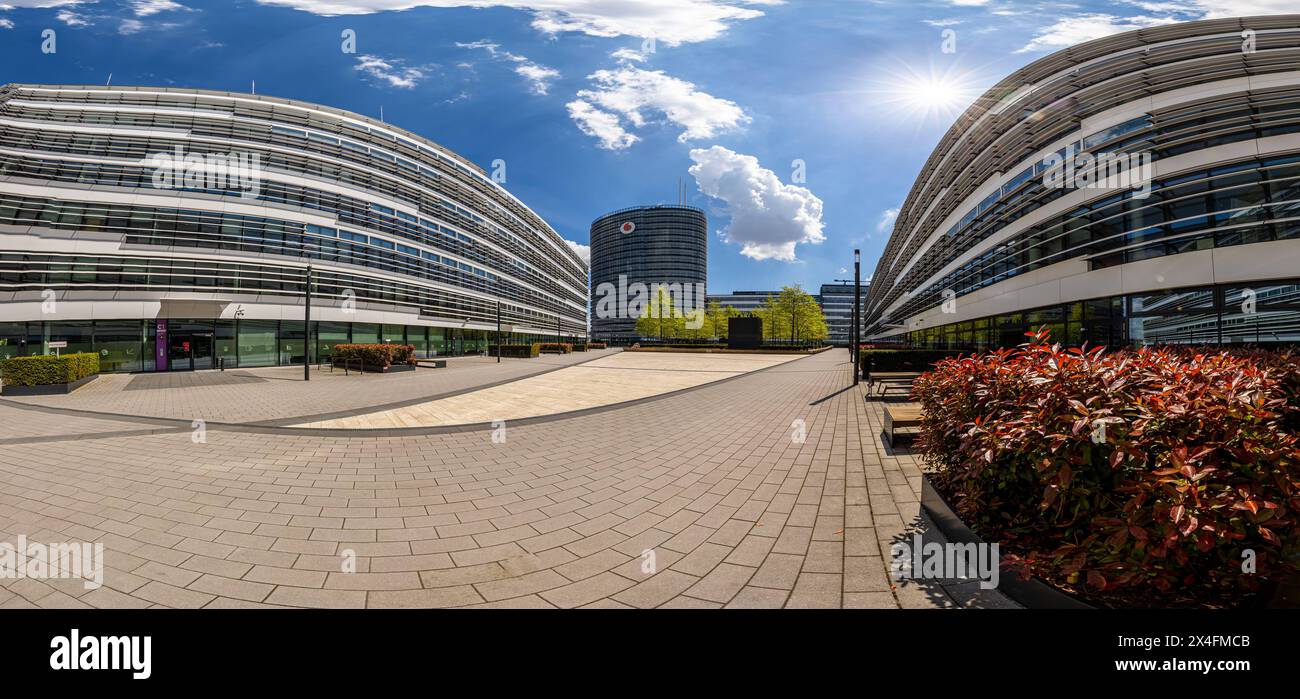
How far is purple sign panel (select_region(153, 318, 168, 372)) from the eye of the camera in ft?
83.7

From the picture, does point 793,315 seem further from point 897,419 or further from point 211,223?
point 211,223

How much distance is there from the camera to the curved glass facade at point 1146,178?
50.3ft

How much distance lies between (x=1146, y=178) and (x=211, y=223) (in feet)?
160

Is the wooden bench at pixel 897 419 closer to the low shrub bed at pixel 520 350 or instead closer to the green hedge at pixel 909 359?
the green hedge at pixel 909 359

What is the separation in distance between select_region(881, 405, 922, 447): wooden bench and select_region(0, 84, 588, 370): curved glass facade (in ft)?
120

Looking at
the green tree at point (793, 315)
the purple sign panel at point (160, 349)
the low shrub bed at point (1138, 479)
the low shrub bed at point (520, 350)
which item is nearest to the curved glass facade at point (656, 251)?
the green tree at point (793, 315)

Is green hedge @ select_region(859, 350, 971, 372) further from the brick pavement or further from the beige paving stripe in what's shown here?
the brick pavement

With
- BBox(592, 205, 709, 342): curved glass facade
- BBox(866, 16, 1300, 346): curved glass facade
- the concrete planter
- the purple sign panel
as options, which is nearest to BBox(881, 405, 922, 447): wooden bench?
BBox(866, 16, 1300, 346): curved glass facade

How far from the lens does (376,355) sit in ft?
73.3

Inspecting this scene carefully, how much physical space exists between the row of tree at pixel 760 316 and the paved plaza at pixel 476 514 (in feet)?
177

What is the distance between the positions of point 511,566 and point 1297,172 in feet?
85.7

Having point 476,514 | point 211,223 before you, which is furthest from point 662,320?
point 476,514

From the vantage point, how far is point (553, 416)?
9.61 metres
